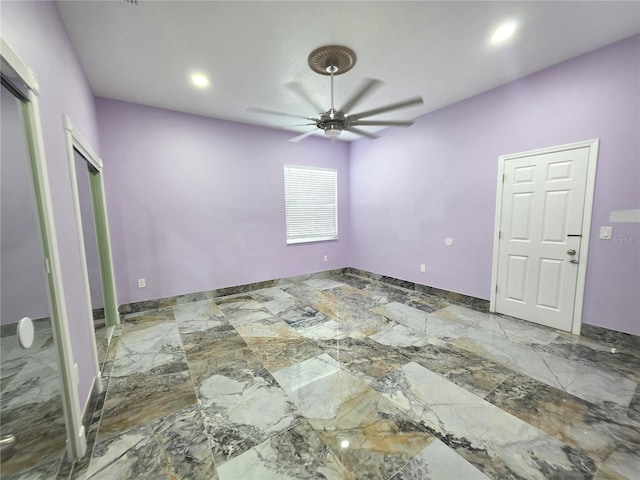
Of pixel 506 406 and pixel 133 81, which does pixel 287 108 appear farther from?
pixel 506 406

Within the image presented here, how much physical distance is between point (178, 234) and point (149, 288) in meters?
0.85

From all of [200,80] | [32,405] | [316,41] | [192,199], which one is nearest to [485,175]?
[316,41]

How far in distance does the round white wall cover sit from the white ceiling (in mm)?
2140

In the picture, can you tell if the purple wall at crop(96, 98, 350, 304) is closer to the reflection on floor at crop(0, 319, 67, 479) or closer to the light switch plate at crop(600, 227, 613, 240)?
the reflection on floor at crop(0, 319, 67, 479)

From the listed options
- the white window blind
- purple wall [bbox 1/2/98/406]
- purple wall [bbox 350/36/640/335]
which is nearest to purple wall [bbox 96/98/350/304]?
the white window blind

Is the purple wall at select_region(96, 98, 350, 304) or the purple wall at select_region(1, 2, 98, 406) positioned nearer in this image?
the purple wall at select_region(1, 2, 98, 406)

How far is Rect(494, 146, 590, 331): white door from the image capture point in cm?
261

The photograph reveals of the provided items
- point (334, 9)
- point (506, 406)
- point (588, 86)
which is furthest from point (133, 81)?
point (588, 86)

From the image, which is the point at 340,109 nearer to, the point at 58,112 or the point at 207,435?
the point at 58,112

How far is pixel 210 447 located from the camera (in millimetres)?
1434

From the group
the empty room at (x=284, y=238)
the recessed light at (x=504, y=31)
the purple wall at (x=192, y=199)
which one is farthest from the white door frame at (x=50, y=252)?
the recessed light at (x=504, y=31)

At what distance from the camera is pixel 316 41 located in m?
2.14

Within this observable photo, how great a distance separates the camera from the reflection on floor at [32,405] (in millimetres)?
1038

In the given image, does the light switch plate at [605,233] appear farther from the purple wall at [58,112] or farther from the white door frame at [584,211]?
the purple wall at [58,112]
